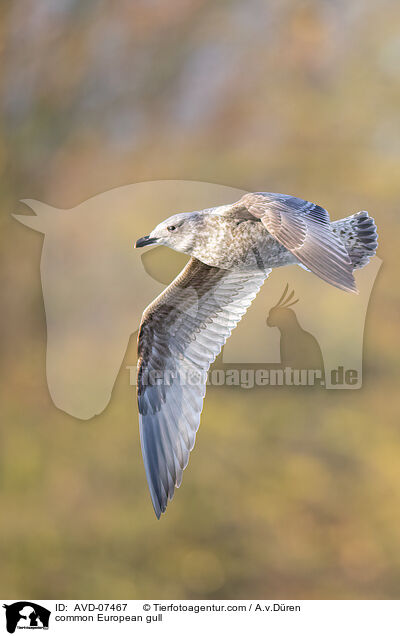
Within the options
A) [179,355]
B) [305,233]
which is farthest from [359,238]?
[179,355]

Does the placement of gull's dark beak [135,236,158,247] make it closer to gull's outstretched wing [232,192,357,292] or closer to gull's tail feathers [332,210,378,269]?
gull's outstretched wing [232,192,357,292]

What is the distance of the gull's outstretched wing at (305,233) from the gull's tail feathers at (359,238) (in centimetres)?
20

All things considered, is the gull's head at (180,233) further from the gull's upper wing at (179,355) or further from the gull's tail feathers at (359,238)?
the gull's tail feathers at (359,238)

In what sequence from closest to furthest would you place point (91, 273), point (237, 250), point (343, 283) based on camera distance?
point (343, 283) < point (237, 250) < point (91, 273)

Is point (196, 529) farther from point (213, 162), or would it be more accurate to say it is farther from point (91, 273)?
point (213, 162)

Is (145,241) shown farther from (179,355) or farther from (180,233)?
(179,355)

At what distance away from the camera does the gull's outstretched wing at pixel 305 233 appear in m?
0.95

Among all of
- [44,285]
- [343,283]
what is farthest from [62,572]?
[343,283]

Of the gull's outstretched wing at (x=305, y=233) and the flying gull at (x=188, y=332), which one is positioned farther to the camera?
the flying gull at (x=188, y=332)

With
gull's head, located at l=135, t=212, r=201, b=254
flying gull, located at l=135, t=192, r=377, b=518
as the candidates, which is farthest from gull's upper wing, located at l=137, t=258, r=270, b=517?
gull's head, located at l=135, t=212, r=201, b=254

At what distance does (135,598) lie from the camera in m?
2.80

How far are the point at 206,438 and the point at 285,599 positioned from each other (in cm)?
74
